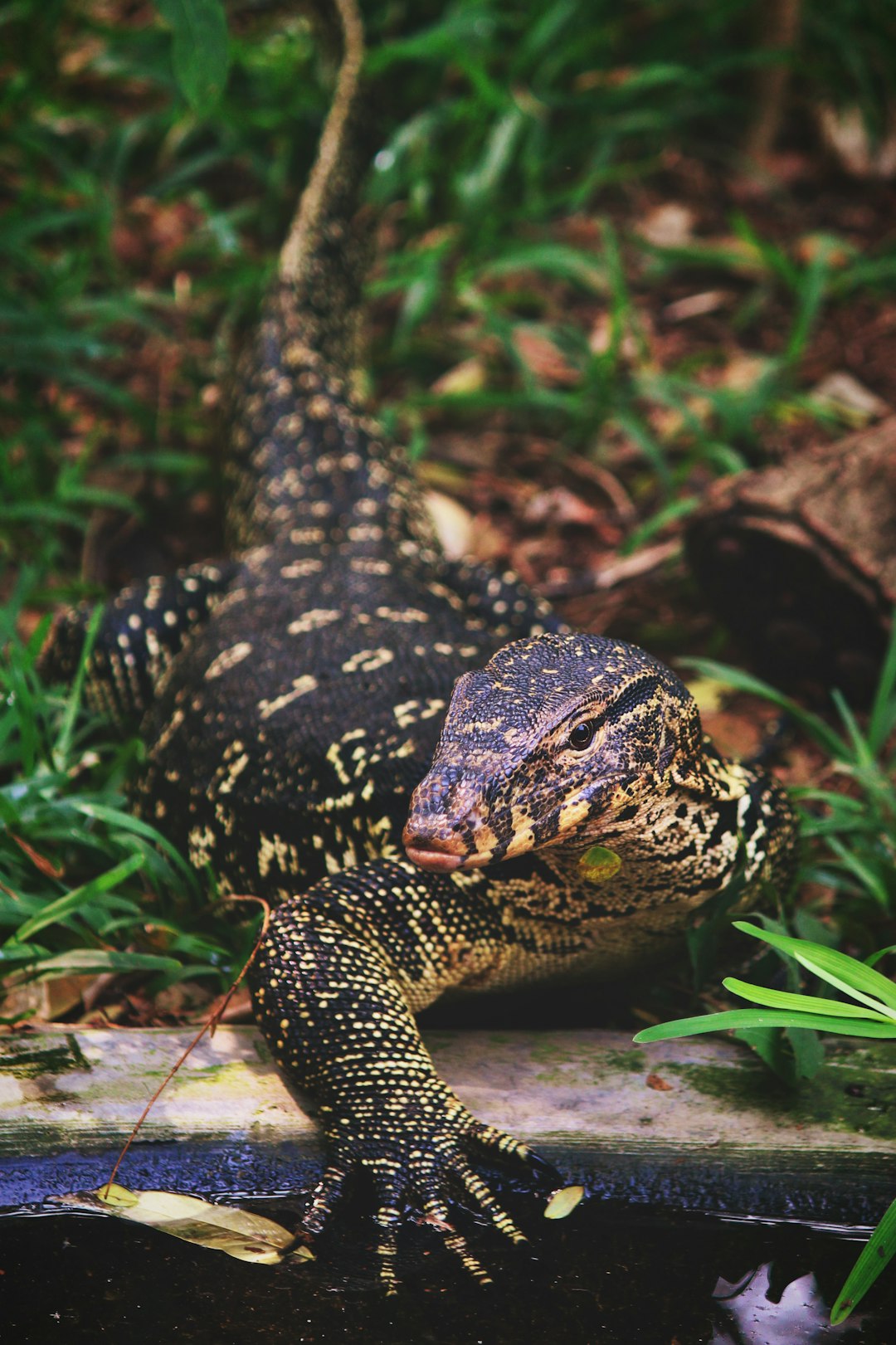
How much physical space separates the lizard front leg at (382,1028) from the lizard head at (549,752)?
21.5 inches

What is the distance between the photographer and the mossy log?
184 inches

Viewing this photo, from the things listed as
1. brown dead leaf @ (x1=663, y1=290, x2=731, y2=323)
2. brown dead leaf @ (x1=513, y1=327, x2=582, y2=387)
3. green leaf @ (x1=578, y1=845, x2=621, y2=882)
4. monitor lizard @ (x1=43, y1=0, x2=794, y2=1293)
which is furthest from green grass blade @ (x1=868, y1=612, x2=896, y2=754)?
brown dead leaf @ (x1=663, y1=290, x2=731, y2=323)

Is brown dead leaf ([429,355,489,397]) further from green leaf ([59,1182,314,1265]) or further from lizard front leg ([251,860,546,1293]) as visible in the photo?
green leaf ([59,1182,314,1265])

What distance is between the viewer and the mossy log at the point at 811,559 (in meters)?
4.67

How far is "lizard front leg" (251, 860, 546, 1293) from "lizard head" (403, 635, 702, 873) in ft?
1.79

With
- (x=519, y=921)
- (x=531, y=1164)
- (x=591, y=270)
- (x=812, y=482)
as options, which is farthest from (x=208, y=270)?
(x=531, y=1164)

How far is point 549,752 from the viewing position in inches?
113

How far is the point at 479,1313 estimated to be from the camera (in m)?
2.58

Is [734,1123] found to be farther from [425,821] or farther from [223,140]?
[223,140]

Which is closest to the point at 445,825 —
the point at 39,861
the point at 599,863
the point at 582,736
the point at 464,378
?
the point at 582,736

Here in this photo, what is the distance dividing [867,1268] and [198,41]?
3.21 metres

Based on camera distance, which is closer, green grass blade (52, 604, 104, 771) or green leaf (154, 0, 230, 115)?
green leaf (154, 0, 230, 115)

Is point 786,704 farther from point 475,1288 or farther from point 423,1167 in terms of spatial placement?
point 475,1288

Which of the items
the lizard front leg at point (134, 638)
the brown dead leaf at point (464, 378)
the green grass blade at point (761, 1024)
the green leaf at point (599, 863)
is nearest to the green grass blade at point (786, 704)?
the green leaf at point (599, 863)
